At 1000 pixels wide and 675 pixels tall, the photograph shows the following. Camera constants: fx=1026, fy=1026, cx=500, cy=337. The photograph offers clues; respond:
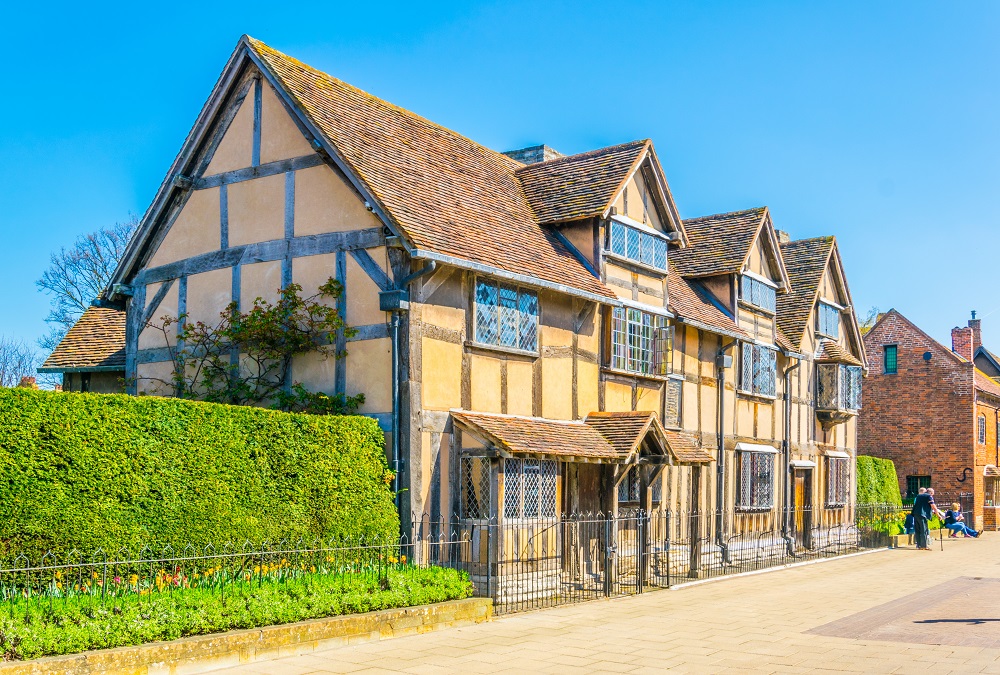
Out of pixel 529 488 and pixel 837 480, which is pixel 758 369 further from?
pixel 529 488

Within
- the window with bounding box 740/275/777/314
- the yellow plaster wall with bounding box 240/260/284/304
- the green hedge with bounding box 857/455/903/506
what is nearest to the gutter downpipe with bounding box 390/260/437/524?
the yellow plaster wall with bounding box 240/260/284/304

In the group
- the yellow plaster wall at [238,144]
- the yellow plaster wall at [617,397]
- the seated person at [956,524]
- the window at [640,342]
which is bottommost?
the seated person at [956,524]

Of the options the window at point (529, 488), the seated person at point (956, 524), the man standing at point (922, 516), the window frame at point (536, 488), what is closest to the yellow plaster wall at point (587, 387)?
the window frame at point (536, 488)

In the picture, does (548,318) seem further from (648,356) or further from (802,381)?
(802,381)

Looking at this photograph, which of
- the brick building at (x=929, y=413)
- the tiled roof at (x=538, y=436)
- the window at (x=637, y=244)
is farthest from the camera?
the brick building at (x=929, y=413)

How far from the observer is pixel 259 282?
17.7 m

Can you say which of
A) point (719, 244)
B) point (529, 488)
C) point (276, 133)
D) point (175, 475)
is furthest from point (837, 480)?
point (175, 475)

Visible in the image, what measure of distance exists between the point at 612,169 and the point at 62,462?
13.0 m

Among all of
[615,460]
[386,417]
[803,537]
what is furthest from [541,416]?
[803,537]

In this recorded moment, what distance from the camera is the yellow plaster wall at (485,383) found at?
16844 millimetres

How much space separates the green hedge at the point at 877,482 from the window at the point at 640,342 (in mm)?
15853

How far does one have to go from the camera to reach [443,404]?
53.2 ft

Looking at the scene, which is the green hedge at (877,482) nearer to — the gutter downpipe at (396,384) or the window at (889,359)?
the window at (889,359)

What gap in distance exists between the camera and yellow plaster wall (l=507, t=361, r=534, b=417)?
17500 mm
